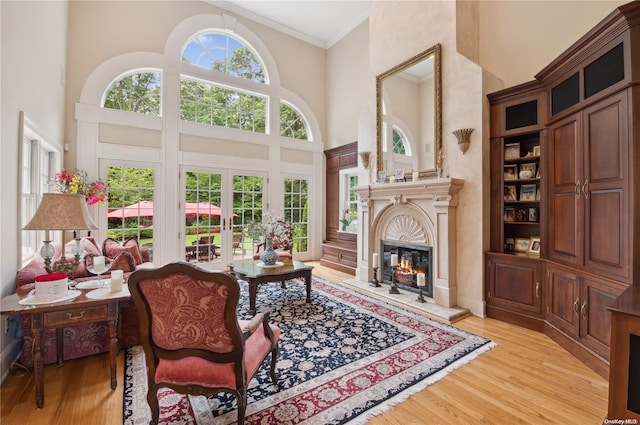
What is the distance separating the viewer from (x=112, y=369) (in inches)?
86.2

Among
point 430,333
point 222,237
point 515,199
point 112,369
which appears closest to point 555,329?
point 430,333

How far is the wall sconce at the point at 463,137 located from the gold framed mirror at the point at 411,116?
1.07 feet

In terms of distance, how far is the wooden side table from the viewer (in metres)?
1.95

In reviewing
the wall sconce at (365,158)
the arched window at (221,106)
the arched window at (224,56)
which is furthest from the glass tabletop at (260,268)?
the arched window at (224,56)

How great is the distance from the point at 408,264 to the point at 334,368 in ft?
8.80

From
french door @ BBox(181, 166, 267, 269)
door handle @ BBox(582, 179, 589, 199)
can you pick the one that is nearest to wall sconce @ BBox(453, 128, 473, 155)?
door handle @ BBox(582, 179, 589, 199)

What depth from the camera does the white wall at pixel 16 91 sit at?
91.7 inches

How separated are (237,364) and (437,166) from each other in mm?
3699

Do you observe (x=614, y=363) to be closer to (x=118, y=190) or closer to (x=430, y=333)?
(x=430, y=333)

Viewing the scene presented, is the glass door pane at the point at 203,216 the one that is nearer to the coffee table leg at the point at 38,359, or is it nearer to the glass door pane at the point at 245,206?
the glass door pane at the point at 245,206

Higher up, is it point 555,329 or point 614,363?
point 614,363

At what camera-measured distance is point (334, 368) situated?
246 centimetres

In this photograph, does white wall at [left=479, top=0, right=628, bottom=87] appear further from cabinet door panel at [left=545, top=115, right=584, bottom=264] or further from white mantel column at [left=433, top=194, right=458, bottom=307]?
white mantel column at [left=433, top=194, right=458, bottom=307]

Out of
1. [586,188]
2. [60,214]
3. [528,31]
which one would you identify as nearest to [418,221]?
[586,188]
